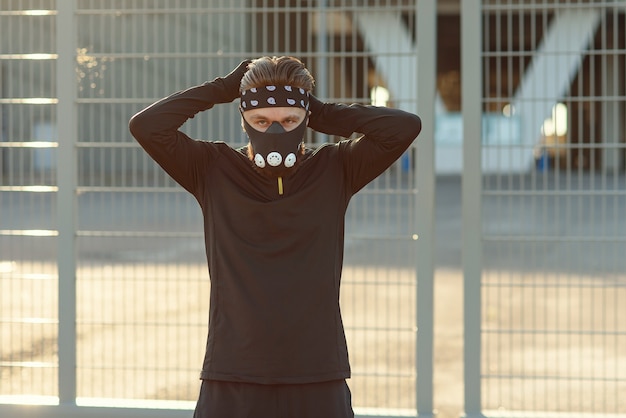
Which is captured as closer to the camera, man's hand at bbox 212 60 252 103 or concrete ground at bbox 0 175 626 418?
man's hand at bbox 212 60 252 103

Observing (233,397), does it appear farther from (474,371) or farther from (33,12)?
(33,12)

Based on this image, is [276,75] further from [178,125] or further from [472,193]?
[472,193]

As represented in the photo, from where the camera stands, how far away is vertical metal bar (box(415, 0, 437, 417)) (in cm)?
459

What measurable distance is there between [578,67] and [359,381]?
7.68 feet

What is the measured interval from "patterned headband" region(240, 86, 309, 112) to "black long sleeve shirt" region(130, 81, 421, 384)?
7.1 inches

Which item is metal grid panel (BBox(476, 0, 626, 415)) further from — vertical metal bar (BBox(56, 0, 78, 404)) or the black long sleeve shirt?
vertical metal bar (BBox(56, 0, 78, 404))

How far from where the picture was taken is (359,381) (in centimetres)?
605

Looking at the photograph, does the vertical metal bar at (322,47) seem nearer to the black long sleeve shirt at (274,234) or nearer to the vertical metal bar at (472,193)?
the vertical metal bar at (472,193)

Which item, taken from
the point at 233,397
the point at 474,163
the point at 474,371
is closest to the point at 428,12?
the point at 474,163

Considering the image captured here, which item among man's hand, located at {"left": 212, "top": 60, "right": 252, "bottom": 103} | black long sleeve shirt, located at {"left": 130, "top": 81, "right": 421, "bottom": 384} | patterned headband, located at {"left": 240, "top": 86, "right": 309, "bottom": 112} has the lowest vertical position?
black long sleeve shirt, located at {"left": 130, "top": 81, "right": 421, "bottom": 384}

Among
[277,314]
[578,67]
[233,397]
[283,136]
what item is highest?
[578,67]

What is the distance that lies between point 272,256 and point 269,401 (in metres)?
0.36

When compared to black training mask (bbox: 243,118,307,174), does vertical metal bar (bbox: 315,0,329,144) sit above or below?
above

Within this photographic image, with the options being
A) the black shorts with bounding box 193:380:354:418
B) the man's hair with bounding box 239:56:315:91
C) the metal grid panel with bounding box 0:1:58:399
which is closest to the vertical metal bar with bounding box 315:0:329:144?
the metal grid panel with bounding box 0:1:58:399
